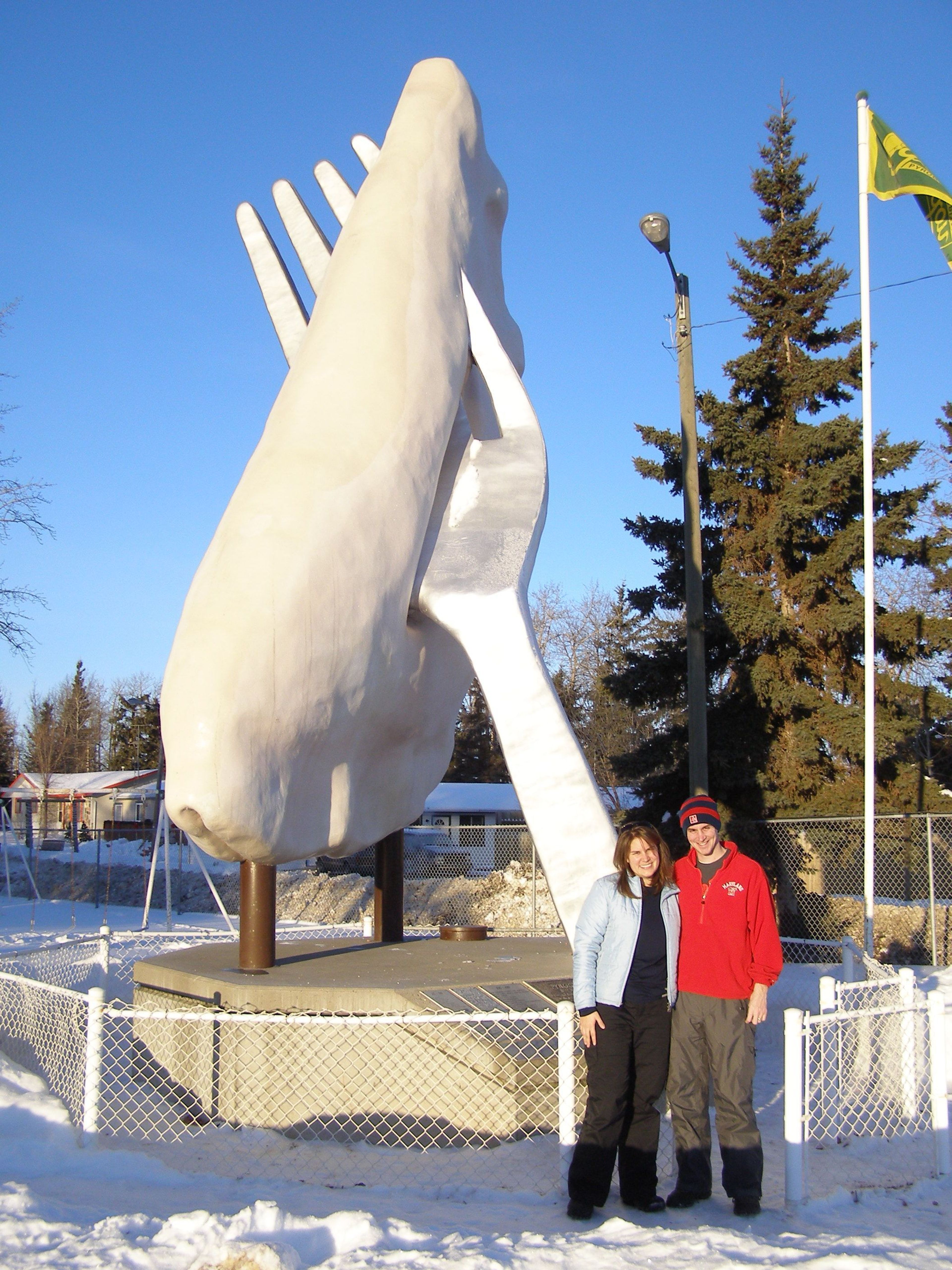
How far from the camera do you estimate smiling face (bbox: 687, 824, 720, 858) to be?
4.55m

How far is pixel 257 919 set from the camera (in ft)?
25.2

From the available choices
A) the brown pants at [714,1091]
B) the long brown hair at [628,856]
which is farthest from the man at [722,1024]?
the long brown hair at [628,856]

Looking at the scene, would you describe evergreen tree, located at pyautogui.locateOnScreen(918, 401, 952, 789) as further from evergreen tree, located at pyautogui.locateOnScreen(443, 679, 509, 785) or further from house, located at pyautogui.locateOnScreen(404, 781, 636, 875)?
evergreen tree, located at pyautogui.locateOnScreen(443, 679, 509, 785)

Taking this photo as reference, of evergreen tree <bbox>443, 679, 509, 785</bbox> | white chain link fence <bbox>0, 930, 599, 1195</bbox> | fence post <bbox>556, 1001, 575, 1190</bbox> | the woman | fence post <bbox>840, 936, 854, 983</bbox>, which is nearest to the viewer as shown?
the woman

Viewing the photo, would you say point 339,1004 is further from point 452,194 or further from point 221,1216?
point 452,194

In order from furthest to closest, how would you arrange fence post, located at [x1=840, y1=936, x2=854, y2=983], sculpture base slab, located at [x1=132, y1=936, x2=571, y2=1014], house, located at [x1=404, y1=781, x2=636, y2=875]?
house, located at [x1=404, y1=781, x2=636, y2=875] → fence post, located at [x1=840, y1=936, x2=854, y2=983] → sculpture base slab, located at [x1=132, y1=936, x2=571, y2=1014]

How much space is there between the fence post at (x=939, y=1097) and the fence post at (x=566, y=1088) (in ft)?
5.49

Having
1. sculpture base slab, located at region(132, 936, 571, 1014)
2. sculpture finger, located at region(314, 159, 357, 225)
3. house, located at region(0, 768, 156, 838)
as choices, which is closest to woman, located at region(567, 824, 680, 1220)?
sculpture base slab, located at region(132, 936, 571, 1014)

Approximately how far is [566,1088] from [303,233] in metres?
8.03

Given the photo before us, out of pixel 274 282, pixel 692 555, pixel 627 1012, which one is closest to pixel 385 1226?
pixel 627 1012

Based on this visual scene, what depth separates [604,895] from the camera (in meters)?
4.39

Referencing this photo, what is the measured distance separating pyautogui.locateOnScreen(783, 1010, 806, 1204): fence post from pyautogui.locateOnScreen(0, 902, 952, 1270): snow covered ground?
0.08 m

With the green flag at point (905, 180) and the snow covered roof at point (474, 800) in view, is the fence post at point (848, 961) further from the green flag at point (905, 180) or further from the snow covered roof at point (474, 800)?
the snow covered roof at point (474, 800)

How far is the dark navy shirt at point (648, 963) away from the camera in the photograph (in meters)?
4.29
